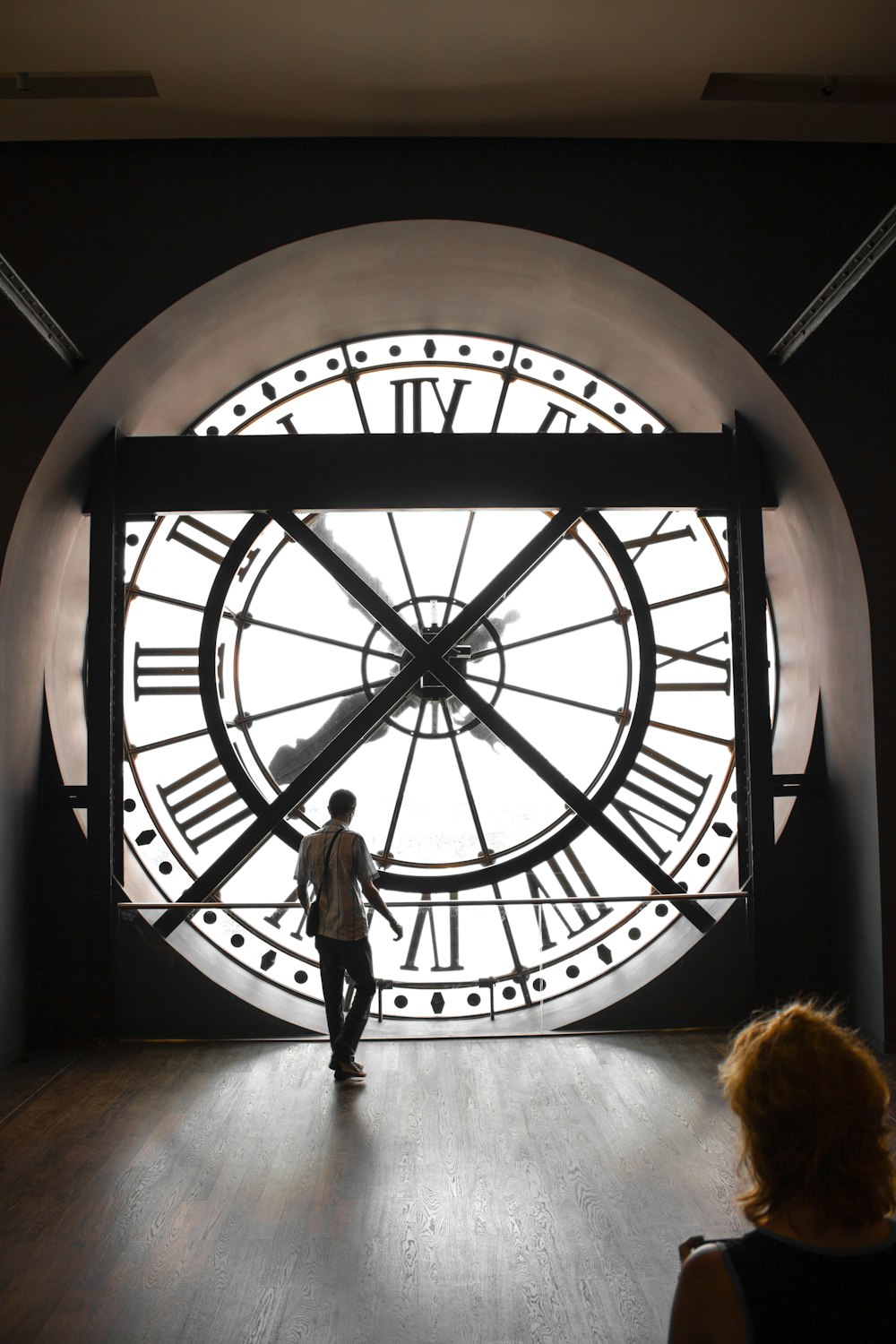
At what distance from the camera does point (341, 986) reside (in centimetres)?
362

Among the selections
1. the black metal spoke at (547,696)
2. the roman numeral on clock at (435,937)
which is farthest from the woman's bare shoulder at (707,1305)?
the black metal spoke at (547,696)

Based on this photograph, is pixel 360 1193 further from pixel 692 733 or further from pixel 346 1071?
pixel 692 733

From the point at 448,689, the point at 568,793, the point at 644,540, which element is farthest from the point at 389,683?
the point at 644,540

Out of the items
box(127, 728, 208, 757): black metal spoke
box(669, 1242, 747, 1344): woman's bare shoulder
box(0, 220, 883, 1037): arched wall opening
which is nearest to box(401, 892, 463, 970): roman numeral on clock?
box(127, 728, 208, 757): black metal spoke

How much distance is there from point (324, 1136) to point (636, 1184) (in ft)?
3.03

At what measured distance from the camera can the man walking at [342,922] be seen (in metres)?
3.53

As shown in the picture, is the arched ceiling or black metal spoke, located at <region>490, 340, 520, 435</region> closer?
the arched ceiling

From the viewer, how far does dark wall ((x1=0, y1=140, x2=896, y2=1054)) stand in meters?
3.70

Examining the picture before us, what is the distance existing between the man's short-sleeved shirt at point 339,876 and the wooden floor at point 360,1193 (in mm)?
526

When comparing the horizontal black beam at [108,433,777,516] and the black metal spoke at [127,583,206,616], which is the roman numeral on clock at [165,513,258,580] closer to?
the black metal spoke at [127,583,206,616]

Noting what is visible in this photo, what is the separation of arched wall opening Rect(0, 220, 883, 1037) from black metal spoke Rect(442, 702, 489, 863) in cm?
134

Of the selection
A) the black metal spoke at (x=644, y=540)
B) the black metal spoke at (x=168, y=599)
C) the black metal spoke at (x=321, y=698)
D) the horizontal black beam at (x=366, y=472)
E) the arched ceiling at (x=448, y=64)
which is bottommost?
the black metal spoke at (x=321, y=698)

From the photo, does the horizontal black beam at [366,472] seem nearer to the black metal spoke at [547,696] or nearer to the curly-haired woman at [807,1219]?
the black metal spoke at [547,696]

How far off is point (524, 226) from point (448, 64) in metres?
0.59
